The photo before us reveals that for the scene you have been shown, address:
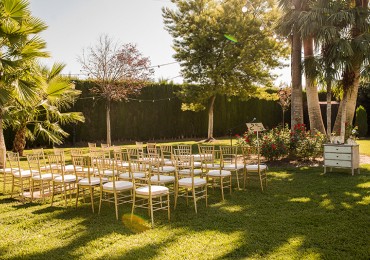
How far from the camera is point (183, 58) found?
1556 cm

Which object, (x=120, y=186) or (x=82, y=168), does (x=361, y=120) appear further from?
(x=82, y=168)

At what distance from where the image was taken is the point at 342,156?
7.96 meters

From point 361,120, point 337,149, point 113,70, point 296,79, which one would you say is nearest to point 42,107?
point 113,70

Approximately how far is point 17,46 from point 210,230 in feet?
20.0

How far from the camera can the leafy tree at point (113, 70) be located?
48.9 ft

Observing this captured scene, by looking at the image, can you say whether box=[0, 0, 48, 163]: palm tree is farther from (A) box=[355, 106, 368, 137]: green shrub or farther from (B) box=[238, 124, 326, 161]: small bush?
(A) box=[355, 106, 368, 137]: green shrub

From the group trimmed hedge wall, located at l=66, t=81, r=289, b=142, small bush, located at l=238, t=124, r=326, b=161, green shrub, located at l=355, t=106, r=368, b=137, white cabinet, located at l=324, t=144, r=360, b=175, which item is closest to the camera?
white cabinet, located at l=324, t=144, r=360, b=175

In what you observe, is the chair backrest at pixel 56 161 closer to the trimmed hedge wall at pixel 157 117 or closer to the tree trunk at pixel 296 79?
the tree trunk at pixel 296 79

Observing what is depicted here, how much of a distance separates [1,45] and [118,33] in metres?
8.14

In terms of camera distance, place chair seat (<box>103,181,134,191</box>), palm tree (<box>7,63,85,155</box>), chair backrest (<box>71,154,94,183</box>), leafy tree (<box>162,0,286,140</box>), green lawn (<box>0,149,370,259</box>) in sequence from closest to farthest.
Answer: green lawn (<box>0,149,370,259</box>) → chair seat (<box>103,181,134,191</box>) → chair backrest (<box>71,154,94,183</box>) → palm tree (<box>7,63,85,155</box>) → leafy tree (<box>162,0,286,140</box>)

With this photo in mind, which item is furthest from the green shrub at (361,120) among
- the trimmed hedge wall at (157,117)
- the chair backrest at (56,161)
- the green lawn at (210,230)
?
the chair backrest at (56,161)

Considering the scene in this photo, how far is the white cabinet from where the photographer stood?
7.82m

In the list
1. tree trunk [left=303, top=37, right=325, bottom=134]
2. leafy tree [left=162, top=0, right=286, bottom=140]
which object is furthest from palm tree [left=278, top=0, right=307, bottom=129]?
leafy tree [left=162, top=0, right=286, bottom=140]

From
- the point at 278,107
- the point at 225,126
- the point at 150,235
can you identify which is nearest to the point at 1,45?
the point at 150,235
